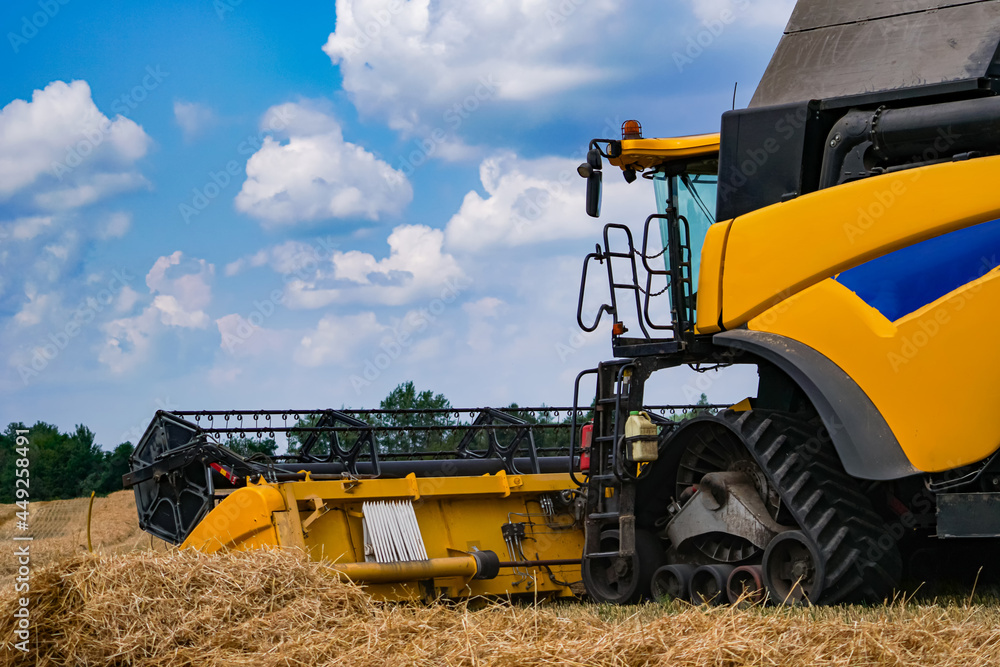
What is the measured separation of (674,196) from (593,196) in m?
0.60

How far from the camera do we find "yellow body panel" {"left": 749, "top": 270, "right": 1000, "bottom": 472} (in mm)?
5598

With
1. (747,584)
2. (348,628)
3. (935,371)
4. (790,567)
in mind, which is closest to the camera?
(348,628)

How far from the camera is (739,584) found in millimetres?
6609

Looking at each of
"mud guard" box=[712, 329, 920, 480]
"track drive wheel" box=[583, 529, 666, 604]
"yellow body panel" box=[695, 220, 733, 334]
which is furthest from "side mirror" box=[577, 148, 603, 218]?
"track drive wheel" box=[583, 529, 666, 604]

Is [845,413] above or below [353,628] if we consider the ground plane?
above

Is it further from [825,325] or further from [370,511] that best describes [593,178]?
[370,511]

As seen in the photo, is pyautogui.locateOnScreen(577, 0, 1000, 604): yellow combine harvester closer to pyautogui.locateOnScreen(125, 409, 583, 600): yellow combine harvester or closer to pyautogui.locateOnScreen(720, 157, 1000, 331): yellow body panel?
pyautogui.locateOnScreen(720, 157, 1000, 331): yellow body panel

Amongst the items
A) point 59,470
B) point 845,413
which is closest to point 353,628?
point 845,413

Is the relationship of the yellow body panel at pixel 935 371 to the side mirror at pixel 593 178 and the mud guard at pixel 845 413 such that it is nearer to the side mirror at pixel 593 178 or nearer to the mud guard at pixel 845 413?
the mud guard at pixel 845 413

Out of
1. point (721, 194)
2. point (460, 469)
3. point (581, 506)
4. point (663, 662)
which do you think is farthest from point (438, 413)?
point (663, 662)

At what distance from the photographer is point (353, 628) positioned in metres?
5.15

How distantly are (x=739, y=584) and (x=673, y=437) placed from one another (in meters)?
1.11

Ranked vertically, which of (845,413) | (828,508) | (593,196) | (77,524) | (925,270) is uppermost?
Answer: (593,196)

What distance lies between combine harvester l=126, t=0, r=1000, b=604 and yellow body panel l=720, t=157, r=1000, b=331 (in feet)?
0.04
